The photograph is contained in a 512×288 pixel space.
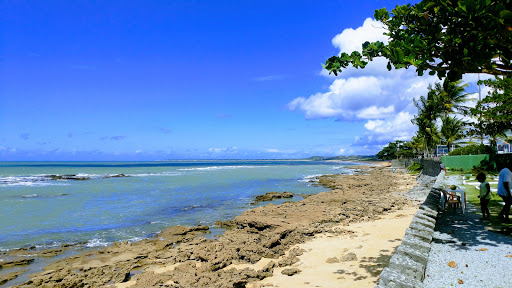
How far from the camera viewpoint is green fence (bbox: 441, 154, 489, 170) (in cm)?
2683

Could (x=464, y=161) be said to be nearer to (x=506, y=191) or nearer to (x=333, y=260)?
(x=506, y=191)

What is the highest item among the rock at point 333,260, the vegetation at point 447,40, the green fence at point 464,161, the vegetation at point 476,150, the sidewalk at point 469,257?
the vegetation at point 447,40

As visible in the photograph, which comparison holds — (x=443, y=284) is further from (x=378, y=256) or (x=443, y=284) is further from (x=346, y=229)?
(x=346, y=229)

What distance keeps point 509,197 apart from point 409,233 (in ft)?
13.5

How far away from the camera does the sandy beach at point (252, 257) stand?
22.9ft

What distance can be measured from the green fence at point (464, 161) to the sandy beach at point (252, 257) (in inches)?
750

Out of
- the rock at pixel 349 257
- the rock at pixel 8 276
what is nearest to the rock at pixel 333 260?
the rock at pixel 349 257

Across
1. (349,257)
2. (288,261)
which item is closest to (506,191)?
(349,257)

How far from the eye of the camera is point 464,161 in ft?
94.0

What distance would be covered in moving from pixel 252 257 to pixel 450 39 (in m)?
6.86

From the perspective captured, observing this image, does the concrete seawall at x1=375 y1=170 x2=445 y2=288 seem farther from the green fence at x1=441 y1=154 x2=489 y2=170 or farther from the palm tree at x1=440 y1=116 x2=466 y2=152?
the palm tree at x1=440 y1=116 x2=466 y2=152

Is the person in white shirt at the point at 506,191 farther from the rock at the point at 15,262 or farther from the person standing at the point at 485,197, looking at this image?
the rock at the point at 15,262

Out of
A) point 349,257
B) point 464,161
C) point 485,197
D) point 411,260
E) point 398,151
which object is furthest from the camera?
point 398,151

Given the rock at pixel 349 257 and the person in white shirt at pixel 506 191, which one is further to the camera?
the person in white shirt at pixel 506 191
